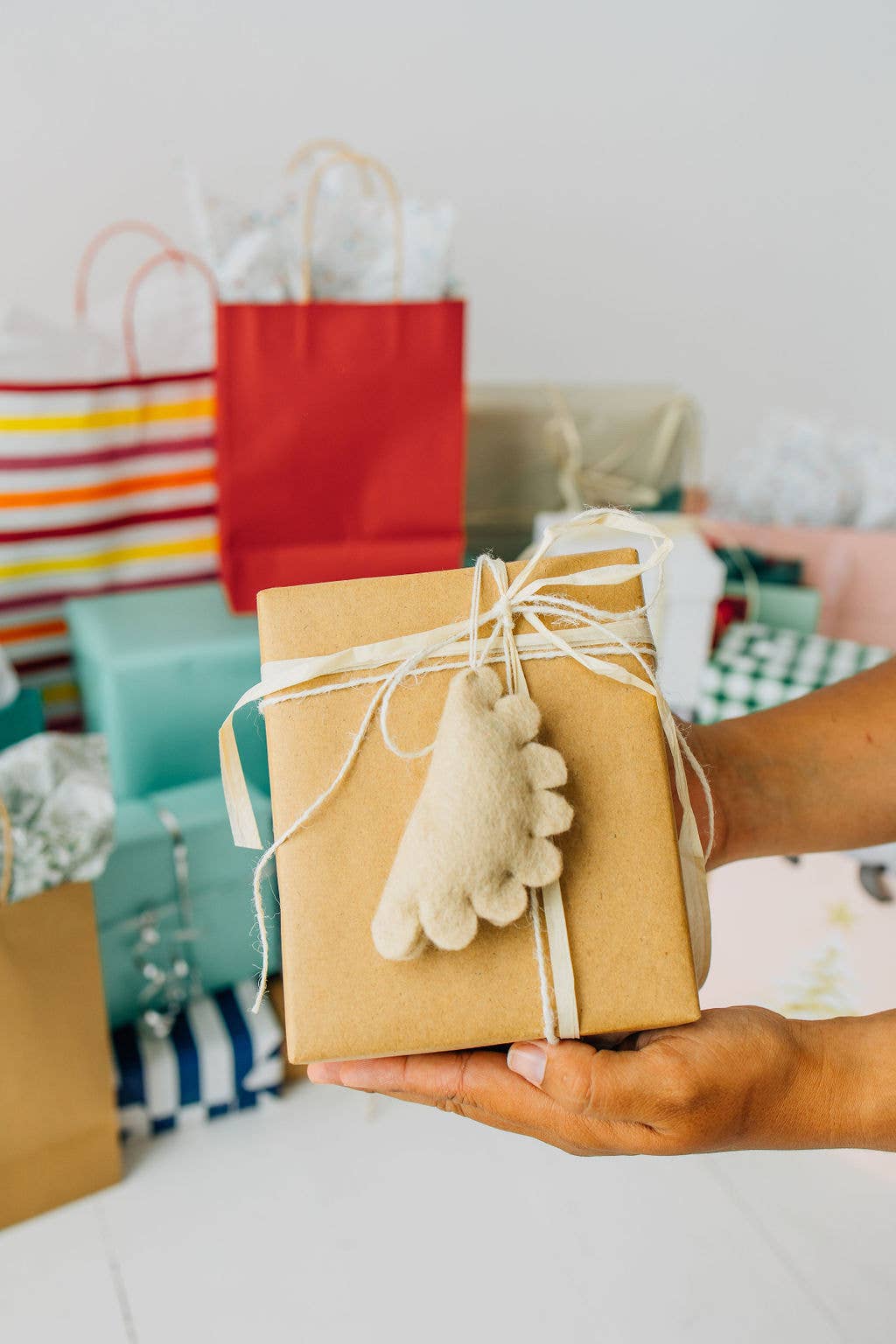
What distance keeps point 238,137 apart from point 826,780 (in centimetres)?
125

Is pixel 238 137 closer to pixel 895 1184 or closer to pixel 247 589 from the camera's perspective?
pixel 247 589

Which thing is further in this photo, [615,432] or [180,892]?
[615,432]

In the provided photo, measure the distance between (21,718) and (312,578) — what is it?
390 millimetres

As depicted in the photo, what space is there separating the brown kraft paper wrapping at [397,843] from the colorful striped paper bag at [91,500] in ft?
2.65

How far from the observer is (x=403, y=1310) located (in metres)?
0.97

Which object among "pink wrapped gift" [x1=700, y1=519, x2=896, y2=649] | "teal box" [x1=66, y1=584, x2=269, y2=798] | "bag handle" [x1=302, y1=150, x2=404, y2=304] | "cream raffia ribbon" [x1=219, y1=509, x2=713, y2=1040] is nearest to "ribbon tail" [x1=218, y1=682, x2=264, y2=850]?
"cream raffia ribbon" [x1=219, y1=509, x2=713, y2=1040]

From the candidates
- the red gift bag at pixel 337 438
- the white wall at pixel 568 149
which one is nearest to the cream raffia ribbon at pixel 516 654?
the red gift bag at pixel 337 438

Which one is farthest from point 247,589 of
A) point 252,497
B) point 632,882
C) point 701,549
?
point 632,882

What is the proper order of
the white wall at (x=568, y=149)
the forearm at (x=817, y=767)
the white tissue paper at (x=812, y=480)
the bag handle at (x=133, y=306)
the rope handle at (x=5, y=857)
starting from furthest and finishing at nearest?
the white tissue paper at (x=812, y=480) < the white wall at (x=568, y=149) < the bag handle at (x=133, y=306) < the rope handle at (x=5, y=857) < the forearm at (x=817, y=767)

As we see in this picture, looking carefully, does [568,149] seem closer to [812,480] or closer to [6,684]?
[812,480]

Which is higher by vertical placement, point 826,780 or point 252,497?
point 252,497

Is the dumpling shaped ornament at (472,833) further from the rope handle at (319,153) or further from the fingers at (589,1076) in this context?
the rope handle at (319,153)

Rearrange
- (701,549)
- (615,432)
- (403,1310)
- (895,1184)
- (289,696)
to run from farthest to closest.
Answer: (615,432) → (701,549) → (895,1184) → (403,1310) → (289,696)

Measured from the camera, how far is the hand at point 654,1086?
57 centimetres
